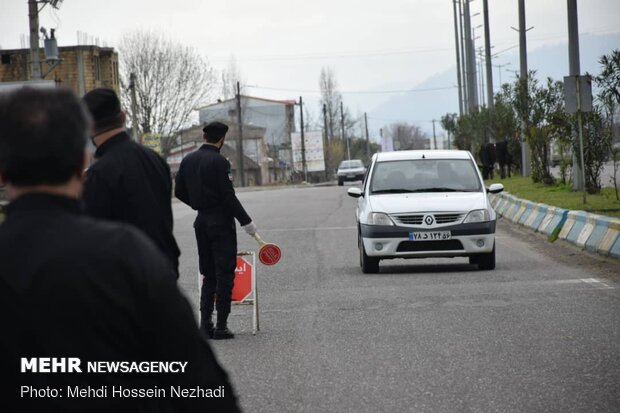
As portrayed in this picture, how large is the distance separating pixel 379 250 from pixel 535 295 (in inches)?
136

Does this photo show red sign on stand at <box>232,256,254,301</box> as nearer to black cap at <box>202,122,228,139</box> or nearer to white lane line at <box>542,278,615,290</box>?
black cap at <box>202,122,228,139</box>

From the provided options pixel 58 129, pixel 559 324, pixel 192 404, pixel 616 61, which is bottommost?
pixel 559 324

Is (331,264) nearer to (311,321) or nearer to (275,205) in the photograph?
(311,321)

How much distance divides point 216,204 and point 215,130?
64cm

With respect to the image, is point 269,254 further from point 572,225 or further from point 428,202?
point 572,225

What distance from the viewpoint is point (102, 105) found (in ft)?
18.7

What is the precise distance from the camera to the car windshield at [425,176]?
55.6 ft

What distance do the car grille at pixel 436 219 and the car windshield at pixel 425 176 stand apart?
99cm

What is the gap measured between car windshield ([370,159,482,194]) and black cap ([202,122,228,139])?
6982mm

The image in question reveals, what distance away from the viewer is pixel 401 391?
25.1 ft

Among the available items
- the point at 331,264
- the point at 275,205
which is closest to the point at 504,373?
the point at 331,264

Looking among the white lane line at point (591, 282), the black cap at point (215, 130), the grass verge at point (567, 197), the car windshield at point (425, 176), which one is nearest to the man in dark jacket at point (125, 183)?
the black cap at point (215, 130)

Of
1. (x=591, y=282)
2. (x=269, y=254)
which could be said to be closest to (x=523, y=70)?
(x=591, y=282)

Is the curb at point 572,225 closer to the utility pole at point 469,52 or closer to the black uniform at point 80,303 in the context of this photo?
the black uniform at point 80,303
